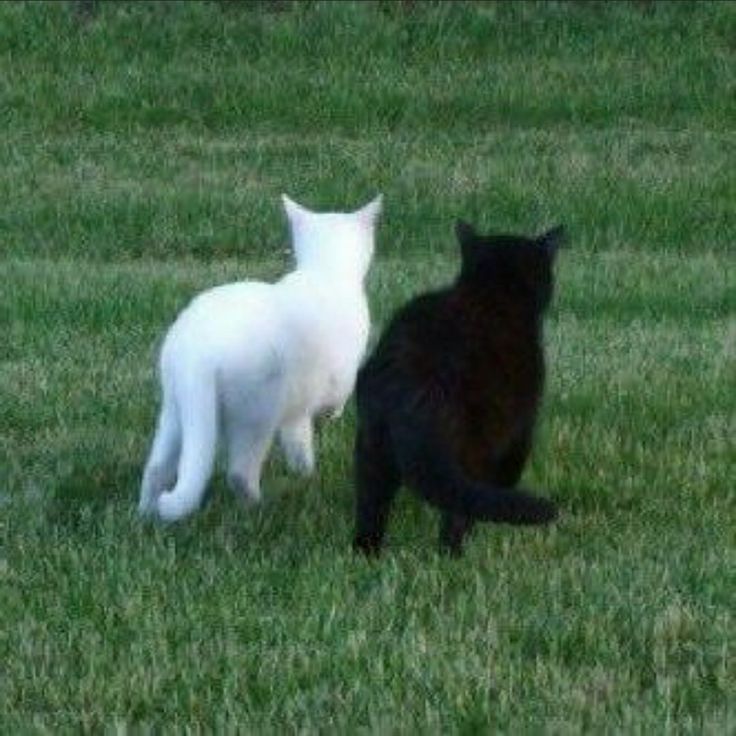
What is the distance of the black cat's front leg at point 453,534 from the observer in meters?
6.16

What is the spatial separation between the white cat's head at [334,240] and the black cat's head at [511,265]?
0.87 metres

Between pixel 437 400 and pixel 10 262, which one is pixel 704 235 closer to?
pixel 10 262

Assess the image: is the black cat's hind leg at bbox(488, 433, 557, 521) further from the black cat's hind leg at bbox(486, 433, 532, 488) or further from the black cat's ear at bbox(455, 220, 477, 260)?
the black cat's ear at bbox(455, 220, 477, 260)

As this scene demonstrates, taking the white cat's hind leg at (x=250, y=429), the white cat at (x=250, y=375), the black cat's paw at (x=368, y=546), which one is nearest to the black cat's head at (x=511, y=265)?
the white cat at (x=250, y=375)

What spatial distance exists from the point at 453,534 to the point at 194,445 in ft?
2.83

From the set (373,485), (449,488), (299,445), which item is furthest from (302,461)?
(449,488)

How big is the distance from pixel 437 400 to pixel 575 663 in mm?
994

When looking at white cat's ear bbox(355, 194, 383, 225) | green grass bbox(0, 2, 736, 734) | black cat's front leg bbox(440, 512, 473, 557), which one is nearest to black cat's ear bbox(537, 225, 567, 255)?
green grass bbox(0, 2, 736, 734)

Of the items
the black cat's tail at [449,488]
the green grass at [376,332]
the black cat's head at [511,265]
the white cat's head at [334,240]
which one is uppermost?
the black cat's head at [511,265]

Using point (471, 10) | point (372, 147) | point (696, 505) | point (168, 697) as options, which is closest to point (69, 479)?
point (696, 505)

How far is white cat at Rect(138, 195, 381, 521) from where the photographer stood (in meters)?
6.54

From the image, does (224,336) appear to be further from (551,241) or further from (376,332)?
(376,332)

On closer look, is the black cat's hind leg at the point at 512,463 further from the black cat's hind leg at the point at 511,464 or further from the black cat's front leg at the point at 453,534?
the black cat's front leg at the point at 453,534

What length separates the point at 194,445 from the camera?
6555 millimetres
